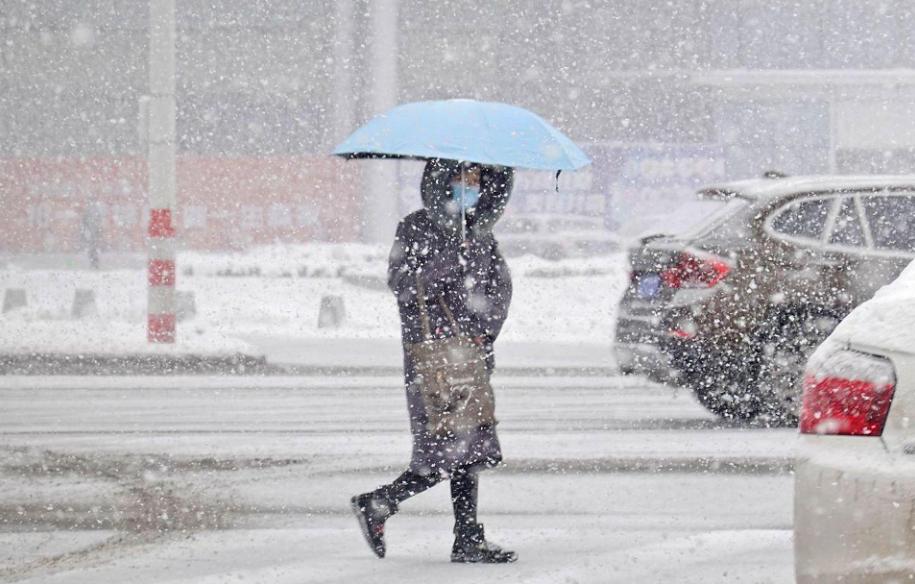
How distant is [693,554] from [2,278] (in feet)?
81.4

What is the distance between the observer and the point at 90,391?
12.5 metres

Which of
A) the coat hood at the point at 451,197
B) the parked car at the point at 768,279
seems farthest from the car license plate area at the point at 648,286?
the coat hood at the point at 451,197

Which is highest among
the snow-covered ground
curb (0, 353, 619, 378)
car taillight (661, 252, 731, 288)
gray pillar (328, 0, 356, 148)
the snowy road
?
gray pillar (328, 0, 356, 148)

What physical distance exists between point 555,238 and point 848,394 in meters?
31.5

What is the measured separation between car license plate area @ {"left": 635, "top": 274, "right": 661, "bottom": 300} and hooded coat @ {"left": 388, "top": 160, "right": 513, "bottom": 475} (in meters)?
4.06

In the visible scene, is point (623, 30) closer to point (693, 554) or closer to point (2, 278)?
point (2, 278)

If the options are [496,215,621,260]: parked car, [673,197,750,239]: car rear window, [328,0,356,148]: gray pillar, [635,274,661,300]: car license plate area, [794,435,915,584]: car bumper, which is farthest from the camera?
[328,0,356,148]: gray pillar

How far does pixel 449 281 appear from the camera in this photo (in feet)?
19.8

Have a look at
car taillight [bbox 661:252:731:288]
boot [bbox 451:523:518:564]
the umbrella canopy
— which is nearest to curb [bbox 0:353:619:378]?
car taillight [bbox 661:252:731:288]

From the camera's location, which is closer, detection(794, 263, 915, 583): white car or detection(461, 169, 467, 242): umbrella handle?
detection(794, 263, 915, 583): white car

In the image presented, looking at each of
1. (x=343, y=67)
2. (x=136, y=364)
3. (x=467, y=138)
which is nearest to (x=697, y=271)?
(x=467, y=138)

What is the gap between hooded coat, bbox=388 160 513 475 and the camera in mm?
6031

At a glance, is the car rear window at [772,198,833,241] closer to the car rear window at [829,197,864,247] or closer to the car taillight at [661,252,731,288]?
the car rear window at [829,197,864,247]

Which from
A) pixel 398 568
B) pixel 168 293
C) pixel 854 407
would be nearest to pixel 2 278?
pixel 168 293
